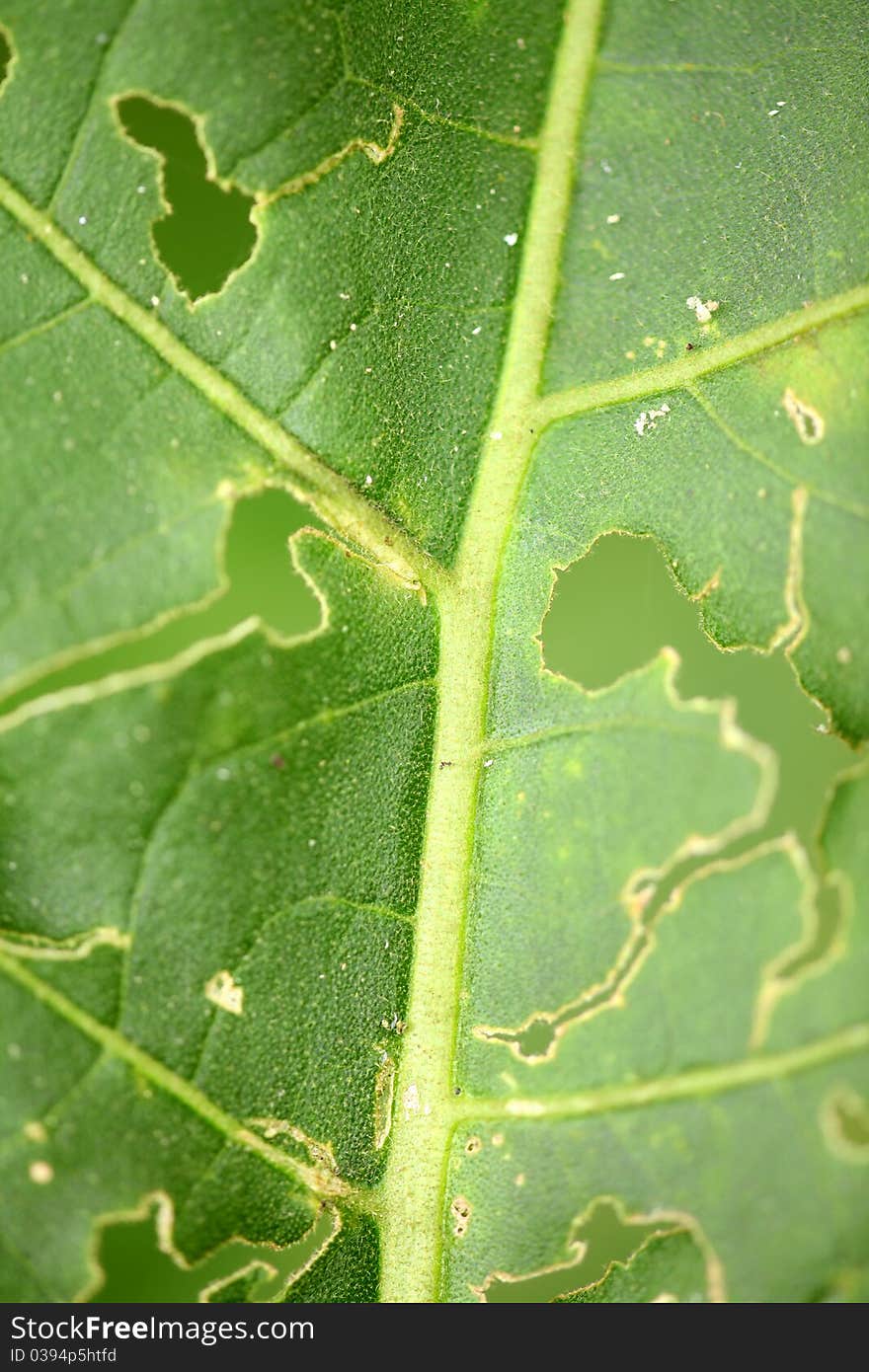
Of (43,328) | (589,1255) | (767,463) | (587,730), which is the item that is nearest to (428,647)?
(587,730)

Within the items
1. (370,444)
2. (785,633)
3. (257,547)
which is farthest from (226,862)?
(785,633)

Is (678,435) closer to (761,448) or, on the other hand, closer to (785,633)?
(761,448)

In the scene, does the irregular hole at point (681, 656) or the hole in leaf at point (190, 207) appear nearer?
the hole in leaf at point (190, 207)

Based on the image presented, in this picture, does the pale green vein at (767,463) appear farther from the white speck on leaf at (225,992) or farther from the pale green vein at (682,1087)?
the white speck on leaf at (225,992)

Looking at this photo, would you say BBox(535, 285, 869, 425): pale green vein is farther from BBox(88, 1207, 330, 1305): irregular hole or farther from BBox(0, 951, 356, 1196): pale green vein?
BBox(88, 1207, 330, 1305): irregular hole

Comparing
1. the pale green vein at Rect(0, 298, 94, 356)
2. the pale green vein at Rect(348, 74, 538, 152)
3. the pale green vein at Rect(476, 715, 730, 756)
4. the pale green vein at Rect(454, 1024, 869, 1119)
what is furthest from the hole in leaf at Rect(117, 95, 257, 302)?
the pale green vein at Rect(454, 1024, 869, 1119)

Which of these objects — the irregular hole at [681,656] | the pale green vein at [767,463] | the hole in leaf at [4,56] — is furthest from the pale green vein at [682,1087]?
the hole in leaf at [4,56]
